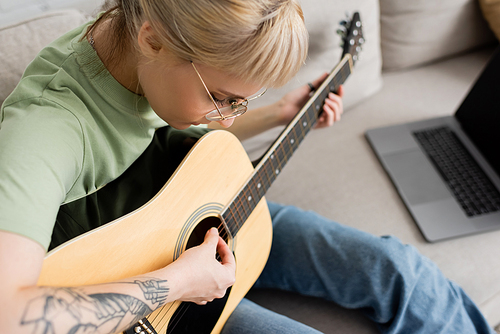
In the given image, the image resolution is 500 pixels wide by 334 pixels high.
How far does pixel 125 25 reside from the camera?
24.1 inches

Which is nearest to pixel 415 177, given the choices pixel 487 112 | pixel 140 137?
pixel 487 112

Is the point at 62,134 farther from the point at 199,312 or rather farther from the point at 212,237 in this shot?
the point at 199,312

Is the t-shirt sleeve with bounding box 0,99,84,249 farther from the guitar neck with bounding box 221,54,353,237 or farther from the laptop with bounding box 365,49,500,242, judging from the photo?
the laptop with bounding box 365,49,500,242

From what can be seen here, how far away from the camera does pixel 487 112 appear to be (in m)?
1.24

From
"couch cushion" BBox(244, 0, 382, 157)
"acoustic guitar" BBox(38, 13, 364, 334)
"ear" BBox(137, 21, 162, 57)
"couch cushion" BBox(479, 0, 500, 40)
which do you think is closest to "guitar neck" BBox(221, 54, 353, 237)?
"acoustic guitar" BBox(38, 13, 364, 334)

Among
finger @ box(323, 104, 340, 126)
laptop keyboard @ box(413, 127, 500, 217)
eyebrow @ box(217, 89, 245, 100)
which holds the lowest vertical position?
laptop keyboard @ box(413, 127, 500, 217)

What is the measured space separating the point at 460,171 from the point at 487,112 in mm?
226

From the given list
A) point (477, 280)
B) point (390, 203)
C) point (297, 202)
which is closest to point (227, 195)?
point (297, 202)

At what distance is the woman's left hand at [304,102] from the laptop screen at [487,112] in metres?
0.55

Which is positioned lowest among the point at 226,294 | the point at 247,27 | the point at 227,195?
the point at 226,294

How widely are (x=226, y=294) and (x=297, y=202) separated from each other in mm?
509

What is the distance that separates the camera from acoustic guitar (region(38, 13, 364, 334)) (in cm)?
57

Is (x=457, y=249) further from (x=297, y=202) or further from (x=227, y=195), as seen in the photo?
(x=227, y=195)

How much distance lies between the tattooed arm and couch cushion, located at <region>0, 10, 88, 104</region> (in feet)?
1.84
